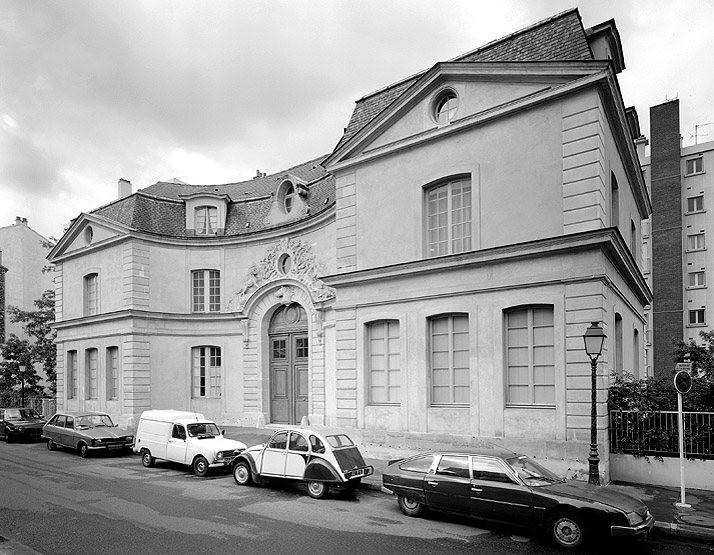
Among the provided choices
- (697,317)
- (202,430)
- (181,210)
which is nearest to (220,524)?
(202,430)

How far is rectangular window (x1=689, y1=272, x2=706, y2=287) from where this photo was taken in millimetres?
38750

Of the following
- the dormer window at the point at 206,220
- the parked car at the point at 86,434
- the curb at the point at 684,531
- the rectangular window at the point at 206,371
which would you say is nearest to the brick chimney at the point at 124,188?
the dormer window at the point at 206,220

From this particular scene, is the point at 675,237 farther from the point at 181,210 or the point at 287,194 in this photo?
the point at 181,210

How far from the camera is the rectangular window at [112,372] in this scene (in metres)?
26.9

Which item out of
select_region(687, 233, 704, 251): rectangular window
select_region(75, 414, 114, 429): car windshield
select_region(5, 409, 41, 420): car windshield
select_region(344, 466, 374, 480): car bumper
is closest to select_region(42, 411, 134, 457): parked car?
select_region(75, 414, 114, 429): car windshield

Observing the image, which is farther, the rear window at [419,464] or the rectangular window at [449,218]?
the rectangular window at [449,218]

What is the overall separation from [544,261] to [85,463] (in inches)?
572

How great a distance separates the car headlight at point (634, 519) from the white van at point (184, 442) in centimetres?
1017

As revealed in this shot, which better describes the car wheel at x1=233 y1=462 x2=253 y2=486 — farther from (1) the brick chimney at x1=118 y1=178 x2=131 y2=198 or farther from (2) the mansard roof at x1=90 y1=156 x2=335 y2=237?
(1) the brick chimney at x1=118 y1=178 x2=131 y2=198

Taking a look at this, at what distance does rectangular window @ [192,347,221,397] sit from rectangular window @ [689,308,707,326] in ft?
101

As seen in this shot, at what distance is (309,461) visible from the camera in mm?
12680

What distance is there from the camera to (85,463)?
1775cm

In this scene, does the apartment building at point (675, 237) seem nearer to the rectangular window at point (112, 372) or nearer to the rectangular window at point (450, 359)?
the rectangular window at point (450, 359)

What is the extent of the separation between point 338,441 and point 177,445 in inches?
226
